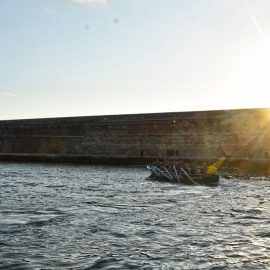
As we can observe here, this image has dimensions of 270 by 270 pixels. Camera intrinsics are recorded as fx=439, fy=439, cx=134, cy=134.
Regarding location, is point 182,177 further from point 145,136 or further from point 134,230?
point 145,136

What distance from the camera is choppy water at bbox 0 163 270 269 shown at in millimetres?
7277

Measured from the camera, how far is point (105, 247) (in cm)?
813

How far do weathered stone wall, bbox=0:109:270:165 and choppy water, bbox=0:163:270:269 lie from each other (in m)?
15.6

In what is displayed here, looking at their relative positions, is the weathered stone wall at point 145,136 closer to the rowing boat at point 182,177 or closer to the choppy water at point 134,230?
the rowing boat at point 182,177

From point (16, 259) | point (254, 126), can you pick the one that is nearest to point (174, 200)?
point (16, 259)

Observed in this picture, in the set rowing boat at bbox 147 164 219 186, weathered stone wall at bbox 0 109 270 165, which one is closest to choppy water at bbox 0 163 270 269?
rowing boat at bbox 147 164 219 186

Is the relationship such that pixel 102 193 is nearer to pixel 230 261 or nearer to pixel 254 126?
pixel 230 261

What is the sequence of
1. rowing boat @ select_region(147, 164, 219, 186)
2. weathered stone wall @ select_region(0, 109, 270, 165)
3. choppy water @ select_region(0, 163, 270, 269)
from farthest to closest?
1. weathered stone wall @ select_region(0, 109, 270, 165)
2. rowing boat @ select_region(147, 164, 219, 186)
3. choppy water @ select_region(0, 163, 270, 269)

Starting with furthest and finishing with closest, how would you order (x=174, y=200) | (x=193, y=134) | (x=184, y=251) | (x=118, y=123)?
(x=118, y=123), (x=193, y=134), (x=174, y=200), (x=184, y=251)

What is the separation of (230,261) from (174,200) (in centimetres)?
751

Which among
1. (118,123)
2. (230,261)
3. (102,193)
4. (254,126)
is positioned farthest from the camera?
(118,123)

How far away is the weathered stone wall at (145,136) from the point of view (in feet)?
105

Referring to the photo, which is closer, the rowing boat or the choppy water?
the choppy water

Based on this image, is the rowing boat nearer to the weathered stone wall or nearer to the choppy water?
the choppy water
